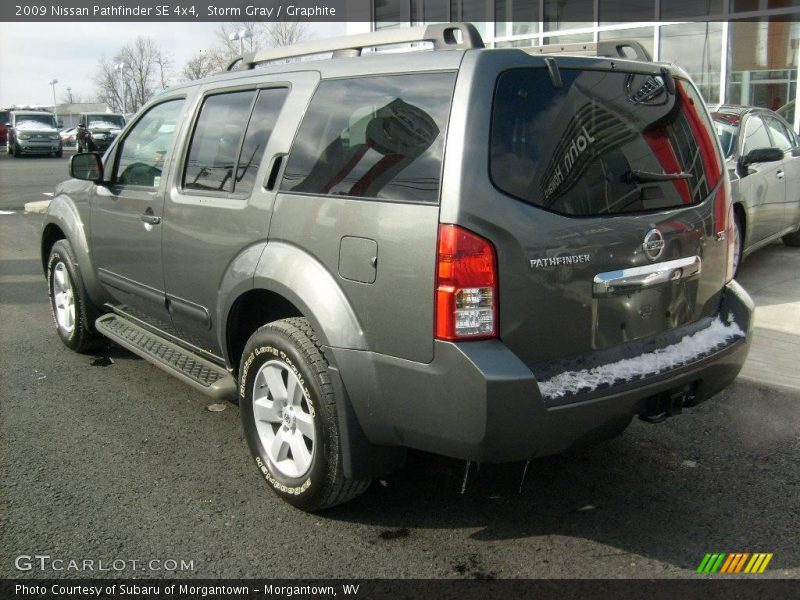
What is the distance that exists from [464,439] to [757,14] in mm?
13880

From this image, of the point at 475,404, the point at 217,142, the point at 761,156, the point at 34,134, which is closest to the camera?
the point at 475,404

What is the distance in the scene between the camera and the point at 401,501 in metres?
3.53

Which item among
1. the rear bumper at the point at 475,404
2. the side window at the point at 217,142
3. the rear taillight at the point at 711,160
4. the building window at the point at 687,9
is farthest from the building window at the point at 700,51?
the rear bumper at the point at 475,404

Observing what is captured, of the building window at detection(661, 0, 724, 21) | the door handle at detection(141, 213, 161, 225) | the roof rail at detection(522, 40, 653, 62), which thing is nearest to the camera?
the roof rail at detection(522, 40, 653, 62)

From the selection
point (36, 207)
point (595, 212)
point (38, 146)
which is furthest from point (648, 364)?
point (38, 146)

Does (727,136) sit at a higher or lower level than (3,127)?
lower

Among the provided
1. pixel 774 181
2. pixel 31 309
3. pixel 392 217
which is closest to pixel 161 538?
pixel 392 217

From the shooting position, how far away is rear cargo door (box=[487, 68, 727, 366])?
2.81m

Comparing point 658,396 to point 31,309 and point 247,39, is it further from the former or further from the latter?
point 247,39

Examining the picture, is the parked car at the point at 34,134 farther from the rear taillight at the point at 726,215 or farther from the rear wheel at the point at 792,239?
the rear taillight at the point at 726,215

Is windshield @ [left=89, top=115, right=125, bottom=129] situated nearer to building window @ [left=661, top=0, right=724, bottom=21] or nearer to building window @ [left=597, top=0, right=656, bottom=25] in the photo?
building window @ [left=597, top=0, right=656, bottom=25]

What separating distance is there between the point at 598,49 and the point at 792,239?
6.60 metres

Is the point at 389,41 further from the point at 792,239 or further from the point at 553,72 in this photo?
the point at 792,239

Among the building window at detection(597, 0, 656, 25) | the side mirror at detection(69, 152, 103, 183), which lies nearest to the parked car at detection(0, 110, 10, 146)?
the building window at detection(597, 0, 656, 25)
